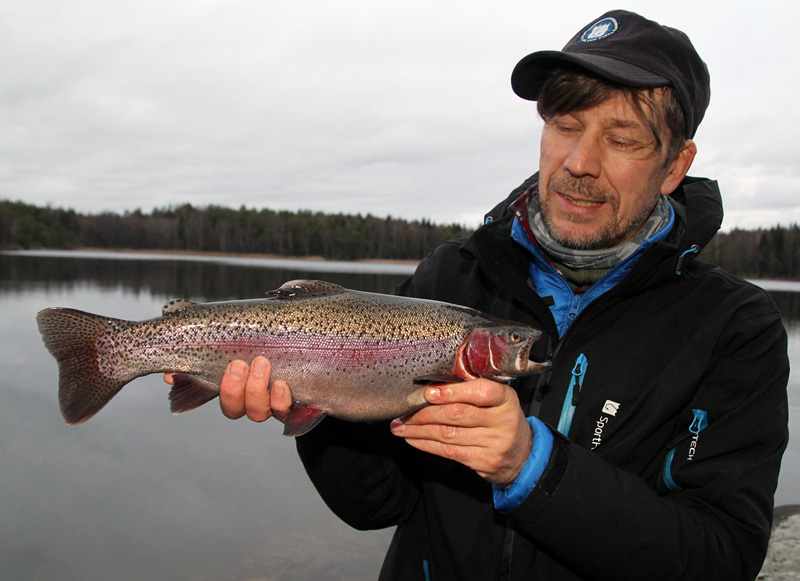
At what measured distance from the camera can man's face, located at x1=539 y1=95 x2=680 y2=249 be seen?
2846 mm

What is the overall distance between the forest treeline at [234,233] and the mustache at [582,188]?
311 feet

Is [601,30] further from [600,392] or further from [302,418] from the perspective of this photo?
[302,418]

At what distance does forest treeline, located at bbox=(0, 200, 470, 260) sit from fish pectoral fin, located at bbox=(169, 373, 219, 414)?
94694 millimetres

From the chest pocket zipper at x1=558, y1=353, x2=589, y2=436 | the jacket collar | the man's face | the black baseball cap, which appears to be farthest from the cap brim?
the chest pocket zipper at x1=558, y1=353, x2=589, y2=436

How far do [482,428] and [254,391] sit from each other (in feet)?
3.95

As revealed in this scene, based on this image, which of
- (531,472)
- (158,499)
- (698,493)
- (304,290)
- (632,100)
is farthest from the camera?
(158,499)

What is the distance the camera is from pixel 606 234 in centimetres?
287

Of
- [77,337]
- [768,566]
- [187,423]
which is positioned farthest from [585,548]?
[187,423]

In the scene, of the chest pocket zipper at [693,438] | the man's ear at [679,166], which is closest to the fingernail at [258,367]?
the chest pocket zipper at [693,438]

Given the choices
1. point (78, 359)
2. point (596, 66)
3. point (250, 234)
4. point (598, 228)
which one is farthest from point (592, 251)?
point (250, 234)

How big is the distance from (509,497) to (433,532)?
30.9 inches

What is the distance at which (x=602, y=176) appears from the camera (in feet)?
9.34

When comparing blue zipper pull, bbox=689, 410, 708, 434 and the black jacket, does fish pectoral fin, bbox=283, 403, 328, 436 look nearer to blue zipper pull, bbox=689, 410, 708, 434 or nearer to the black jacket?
the black jacket

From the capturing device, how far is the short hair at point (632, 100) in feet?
9.28
